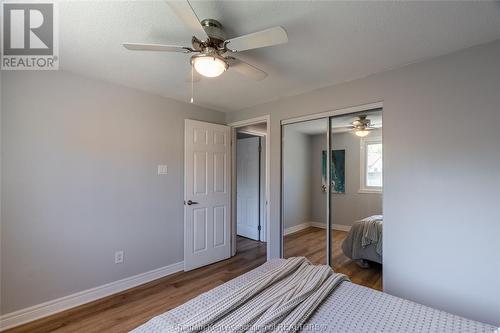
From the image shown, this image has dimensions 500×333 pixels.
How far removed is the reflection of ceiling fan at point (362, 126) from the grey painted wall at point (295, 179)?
0.66m

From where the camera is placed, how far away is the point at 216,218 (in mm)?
3516

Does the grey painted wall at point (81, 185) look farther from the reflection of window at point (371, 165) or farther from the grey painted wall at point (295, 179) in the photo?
the reflection of window at point (371, 165)

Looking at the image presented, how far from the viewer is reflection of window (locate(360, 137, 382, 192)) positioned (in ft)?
8.04

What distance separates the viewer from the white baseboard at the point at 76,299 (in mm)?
2000

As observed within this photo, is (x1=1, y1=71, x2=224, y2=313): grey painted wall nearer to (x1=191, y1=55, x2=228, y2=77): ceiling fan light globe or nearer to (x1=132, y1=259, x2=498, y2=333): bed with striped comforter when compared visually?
(x1=191, y1=55, x2=228, y2=77): ceiling fan light globe

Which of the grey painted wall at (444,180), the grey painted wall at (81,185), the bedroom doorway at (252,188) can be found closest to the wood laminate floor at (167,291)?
the grey painted wall at (81,185)

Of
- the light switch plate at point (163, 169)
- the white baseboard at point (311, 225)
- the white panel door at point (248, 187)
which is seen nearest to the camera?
the white baseboard at point (311, 225)

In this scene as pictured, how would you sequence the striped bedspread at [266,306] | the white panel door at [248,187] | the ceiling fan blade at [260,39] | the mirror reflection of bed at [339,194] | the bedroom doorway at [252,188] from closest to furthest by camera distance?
the striped bedspread at [266,306] < the ceiling fan blade at [260,39] < the mirror reflection of bed at [339,194] < the bedroom doorway at [252,188] < the white panel door at [248,187]

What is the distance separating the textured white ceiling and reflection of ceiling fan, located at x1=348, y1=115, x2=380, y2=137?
1.54 feet

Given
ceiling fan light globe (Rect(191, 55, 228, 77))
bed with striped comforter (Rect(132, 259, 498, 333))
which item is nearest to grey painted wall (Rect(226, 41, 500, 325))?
bed with striped comforter (Rect(132, 259, 498, 333))

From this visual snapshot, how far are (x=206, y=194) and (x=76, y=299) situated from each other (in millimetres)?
1813

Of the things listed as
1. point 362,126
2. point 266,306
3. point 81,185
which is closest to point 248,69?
point 362,126

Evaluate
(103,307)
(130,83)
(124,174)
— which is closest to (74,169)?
(124,174)

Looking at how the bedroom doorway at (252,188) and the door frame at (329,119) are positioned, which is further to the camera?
the bedroom doorway at (252,188)
